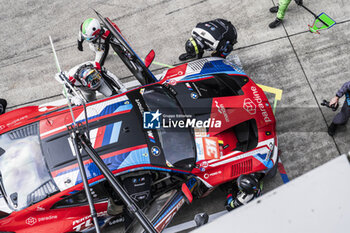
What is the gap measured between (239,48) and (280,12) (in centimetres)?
108

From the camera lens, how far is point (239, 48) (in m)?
7.03

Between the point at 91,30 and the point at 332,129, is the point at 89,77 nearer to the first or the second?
the point at 91,30

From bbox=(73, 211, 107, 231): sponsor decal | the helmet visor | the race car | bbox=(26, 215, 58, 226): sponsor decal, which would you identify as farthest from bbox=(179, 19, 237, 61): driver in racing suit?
bbox=(26, 215, 58, 226): sponsor decal

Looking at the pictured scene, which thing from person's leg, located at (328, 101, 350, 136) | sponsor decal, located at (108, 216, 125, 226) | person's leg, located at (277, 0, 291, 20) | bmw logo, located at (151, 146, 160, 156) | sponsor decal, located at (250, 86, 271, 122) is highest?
bmw logo, located at (151, 146, 160, 156)

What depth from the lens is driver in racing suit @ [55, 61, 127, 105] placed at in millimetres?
5316

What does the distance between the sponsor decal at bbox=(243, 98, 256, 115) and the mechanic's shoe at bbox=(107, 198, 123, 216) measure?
2396 millimetres

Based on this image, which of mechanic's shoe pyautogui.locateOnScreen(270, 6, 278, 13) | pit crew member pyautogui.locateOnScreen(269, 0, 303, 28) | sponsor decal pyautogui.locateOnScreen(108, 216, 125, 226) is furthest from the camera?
mechanic's shoe pyautogui.locateOnScreen(270, 6, 278, 13)

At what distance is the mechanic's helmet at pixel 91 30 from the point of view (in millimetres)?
5637

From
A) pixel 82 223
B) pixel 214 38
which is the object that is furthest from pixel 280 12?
pixel 82 223

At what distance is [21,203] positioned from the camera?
4402mm

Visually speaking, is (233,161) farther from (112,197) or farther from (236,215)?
(236,215)

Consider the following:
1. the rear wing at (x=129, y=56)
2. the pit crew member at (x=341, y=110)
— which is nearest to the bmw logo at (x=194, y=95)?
the rear wing at (x=129, y=56)

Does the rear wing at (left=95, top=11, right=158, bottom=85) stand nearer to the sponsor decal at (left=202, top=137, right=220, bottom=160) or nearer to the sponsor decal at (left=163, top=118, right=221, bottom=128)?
the sponsor decal at (left=163, top=118, right=221, bottom=128)

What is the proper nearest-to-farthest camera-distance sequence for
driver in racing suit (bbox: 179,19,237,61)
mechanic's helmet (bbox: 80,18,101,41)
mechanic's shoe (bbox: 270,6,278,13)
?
1. mechanic's helmet (bbox: 80,18,101,41)
2. driver in racing suit (bbox: 179,19,237,61)
3. mechanic's shoe (bbox: 270,6,278,13)
